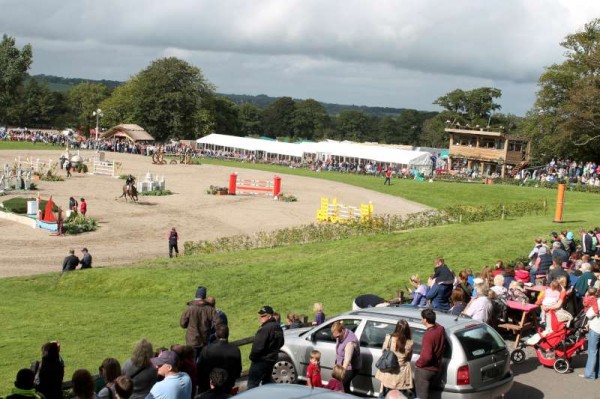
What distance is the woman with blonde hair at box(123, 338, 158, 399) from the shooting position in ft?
29.2

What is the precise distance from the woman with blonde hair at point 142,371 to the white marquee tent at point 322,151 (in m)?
65.8

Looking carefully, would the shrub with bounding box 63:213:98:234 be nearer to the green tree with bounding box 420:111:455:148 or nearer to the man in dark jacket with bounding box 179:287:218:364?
the man in dark jacket with bounding box 179:287:218:364

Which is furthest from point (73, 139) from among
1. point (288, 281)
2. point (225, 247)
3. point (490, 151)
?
point (288, 281)

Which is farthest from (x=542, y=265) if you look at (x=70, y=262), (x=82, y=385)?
(x=70, y=262)

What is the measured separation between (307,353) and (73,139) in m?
86.4

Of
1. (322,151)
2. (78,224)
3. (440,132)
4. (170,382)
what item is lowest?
(78,224)

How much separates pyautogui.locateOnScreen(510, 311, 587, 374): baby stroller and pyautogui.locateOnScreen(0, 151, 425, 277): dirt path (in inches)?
752

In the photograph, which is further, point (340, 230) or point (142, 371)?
point (340, 230)

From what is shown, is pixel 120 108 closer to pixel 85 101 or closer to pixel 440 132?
pixel 85 101

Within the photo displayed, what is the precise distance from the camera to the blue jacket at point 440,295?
14.1m

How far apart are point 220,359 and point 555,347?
6675 mm

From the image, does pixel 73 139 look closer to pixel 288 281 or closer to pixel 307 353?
pixel 288 281

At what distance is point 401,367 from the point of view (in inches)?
401

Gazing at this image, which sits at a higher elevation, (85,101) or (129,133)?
(85,101)
